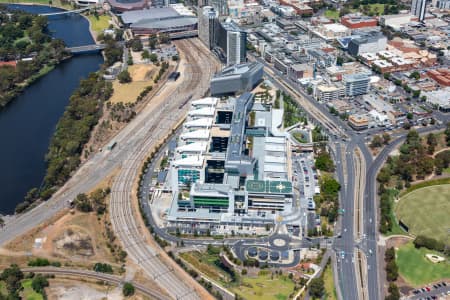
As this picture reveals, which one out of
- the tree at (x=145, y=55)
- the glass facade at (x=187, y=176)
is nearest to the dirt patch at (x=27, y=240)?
the glass facade at (x=187, y=176)

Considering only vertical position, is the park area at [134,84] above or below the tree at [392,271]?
above

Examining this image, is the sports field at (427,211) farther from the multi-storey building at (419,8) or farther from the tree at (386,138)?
the multi-storey building at (419,8)

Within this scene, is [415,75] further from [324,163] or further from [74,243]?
[74,243]

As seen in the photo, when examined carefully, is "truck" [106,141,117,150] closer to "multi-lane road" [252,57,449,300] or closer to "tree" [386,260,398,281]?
"multi-lane road" [252,57,449,300]

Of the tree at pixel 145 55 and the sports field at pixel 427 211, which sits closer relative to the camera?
the sports field at pixel 427 211

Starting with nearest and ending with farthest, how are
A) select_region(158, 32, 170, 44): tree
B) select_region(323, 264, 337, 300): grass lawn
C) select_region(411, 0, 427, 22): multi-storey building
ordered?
1. select_region(323, 264, 337, 300): grass lawn
2. select_region(158, 32, 170, 44): tree
3. select_region(411, 0, 427, 22): multi-storey building

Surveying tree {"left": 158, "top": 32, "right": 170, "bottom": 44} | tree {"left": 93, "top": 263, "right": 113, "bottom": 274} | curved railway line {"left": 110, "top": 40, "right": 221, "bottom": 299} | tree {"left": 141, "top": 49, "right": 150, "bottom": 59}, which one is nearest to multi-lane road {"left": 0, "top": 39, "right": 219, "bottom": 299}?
curved railway line {"left": 110, "top": 40, "right": 221, "bottom": 299}
